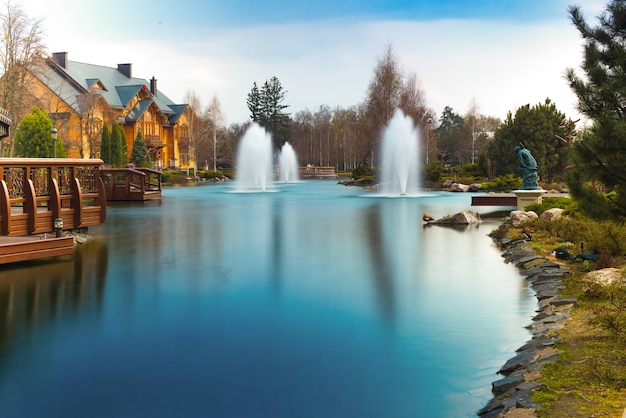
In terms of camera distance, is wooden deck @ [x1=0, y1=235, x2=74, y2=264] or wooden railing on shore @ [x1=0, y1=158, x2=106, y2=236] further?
wooden railing on shore @ [x1=0, y1=158, x2=106, y2=236]

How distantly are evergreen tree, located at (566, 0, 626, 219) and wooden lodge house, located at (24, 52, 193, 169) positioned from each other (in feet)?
145

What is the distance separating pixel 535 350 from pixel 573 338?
0.47m

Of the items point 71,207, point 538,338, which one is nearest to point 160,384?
point 538,338

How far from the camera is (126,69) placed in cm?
6956

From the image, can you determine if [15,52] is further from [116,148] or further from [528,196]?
[528,196]

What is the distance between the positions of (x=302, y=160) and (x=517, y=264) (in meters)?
84.6

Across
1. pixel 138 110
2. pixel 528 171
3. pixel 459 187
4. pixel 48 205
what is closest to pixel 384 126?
pixel 459 187

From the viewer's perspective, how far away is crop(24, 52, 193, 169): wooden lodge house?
5309 centimetres

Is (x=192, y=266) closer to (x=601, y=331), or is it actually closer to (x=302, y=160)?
(x=601, y=331)

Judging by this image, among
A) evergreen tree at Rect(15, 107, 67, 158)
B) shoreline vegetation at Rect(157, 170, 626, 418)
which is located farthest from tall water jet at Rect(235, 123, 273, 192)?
shoreline vegetation at Rect(157, 170, 626, 418)

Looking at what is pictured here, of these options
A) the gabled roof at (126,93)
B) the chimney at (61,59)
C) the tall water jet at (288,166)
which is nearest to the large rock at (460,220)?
the tall water jet at (288,166)

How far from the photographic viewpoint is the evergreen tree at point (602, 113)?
283 inches

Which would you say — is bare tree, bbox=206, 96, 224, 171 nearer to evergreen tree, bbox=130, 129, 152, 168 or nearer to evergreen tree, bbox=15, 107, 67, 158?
evergreen tree, bbox=130, 129, 152, 168

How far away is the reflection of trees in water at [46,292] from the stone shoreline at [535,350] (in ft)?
18.2
